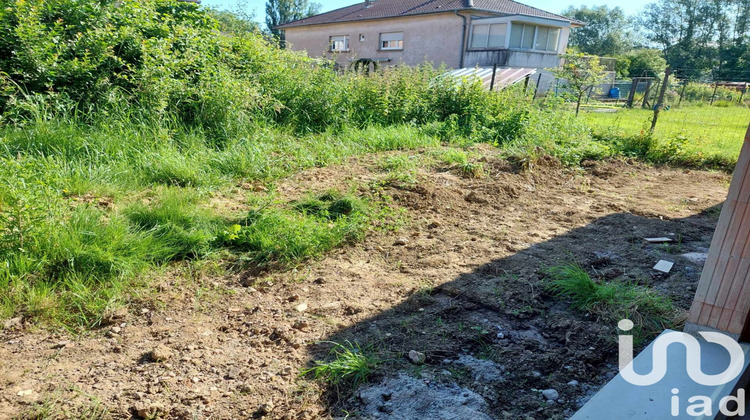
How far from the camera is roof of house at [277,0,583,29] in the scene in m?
24.5

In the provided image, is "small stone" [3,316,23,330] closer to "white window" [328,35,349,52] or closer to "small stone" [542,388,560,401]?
"small stone" [542,388,560,401]

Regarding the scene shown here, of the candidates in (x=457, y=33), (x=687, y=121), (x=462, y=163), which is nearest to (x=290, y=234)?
(x=462, y=163)

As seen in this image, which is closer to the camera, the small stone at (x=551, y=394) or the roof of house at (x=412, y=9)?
the small stone at (x=551, y=394)

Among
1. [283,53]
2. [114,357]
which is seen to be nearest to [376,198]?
[114,357]

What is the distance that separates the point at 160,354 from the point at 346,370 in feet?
3.15

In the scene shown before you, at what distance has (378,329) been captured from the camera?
2771mm

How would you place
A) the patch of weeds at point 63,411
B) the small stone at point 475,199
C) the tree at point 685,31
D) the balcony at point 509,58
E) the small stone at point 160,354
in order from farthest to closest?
the tree at point 685,31, the balcony at point 509,58, the small stone at point 475,199, the small stone at point 160,354, the patch of weeds at point 63,411

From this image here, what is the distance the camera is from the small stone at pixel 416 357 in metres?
2.46

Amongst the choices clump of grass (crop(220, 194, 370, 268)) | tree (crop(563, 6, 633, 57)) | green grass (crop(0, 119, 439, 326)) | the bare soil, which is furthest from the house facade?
tree (crop(563, 6, 633, 57))

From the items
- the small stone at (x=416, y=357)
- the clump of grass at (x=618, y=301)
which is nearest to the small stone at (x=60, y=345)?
the small stone at (x=416, y=357)

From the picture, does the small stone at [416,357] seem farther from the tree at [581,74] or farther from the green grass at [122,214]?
the tree at [581,74]

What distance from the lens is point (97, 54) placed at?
5848mm

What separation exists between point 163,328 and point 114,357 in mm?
314

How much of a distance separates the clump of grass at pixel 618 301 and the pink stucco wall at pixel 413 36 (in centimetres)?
1971
